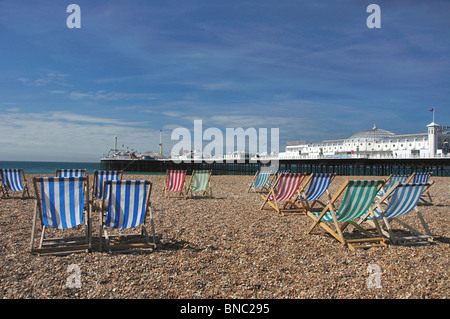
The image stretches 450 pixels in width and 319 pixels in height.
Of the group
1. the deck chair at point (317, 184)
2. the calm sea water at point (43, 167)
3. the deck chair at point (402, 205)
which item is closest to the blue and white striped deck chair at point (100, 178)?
the deck chair at point (317, 184)

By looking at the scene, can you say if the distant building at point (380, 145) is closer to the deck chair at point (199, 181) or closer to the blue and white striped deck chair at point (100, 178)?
the deck chair at point (199, 181)

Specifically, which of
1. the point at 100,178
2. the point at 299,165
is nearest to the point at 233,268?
the point at 100,178

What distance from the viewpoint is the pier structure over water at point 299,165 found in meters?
32.6

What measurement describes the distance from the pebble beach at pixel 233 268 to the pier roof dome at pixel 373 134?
6498 centimetres

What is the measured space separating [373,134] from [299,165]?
33755 millimetres

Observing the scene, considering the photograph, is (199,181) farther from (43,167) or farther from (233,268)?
(43,167)

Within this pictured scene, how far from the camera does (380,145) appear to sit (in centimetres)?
6025

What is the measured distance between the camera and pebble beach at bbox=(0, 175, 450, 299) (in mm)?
2646

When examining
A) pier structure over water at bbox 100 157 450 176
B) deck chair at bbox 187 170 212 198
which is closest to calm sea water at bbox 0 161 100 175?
pier structure over water at bbox 100 157 450 176

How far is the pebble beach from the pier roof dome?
2558 inches

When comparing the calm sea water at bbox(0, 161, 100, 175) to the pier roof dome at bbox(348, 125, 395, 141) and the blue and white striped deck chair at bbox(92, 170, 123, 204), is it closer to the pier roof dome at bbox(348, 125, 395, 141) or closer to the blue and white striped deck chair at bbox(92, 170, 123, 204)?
the blue and white striped deck chair at bbox(92, 170, 123, 204)

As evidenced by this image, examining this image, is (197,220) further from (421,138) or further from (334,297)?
(421,138)

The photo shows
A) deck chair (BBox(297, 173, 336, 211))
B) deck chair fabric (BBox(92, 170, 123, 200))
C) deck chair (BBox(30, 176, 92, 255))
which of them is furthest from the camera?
deck chair fabric (BBox(92, 170, 123, 200))
